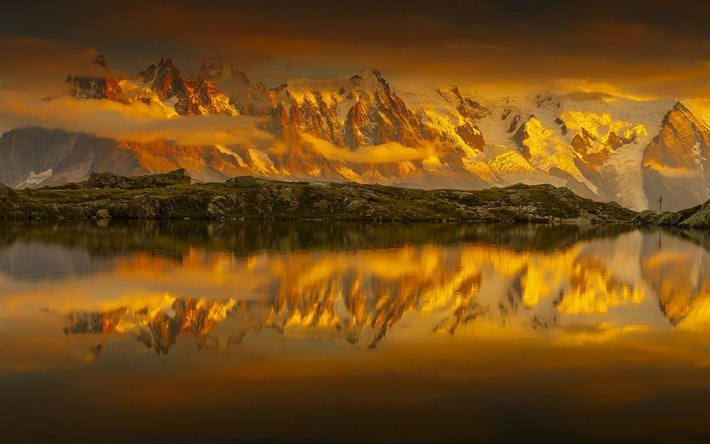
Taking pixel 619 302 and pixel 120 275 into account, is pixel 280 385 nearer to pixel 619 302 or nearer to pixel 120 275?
pixel 619 302

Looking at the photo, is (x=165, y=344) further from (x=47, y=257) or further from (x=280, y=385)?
(x=47, y=257)

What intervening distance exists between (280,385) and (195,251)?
305 feet

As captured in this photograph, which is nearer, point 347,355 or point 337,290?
point 347,355

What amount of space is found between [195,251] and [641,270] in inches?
2765

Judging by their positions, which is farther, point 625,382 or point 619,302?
point 619,302

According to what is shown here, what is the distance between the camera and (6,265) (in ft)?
344

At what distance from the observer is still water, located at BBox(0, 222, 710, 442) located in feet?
121

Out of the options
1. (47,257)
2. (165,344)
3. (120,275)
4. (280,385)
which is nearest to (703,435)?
(280,385)

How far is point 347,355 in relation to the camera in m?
51.0

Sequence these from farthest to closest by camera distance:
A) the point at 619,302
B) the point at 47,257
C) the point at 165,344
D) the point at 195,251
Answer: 1. the point at 195,251
2. the point at 47,257
3. the point at 619,302
4. the point at 165,344

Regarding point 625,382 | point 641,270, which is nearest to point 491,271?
point 641,270

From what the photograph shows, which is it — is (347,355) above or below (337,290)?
below

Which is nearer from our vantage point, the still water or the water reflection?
the still water

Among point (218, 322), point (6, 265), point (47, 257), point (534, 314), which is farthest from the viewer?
point (47, 257)
